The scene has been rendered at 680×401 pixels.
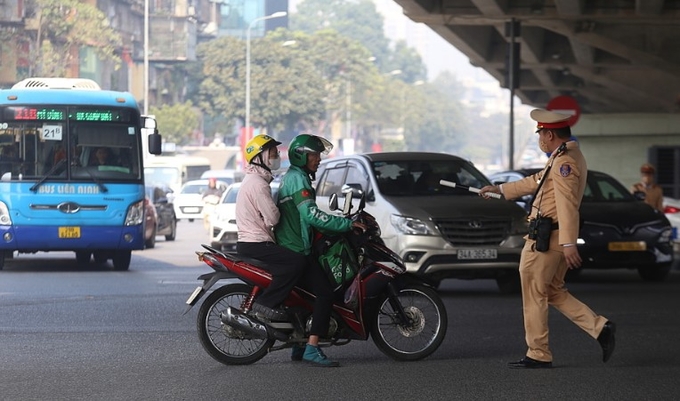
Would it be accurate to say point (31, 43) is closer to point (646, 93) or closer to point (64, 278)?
point (646, 93)

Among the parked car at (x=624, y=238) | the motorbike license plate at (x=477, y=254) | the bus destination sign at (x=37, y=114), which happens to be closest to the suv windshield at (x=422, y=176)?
the motorbike license plate at (x=477, y=254)

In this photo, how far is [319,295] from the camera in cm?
1062

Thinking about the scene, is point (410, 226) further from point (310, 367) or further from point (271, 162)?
point (310, 367)

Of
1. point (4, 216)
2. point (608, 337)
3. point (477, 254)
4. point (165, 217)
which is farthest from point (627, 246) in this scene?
point (165, 217)

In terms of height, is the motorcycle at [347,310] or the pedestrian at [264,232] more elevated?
the pedestrian at [264,232]

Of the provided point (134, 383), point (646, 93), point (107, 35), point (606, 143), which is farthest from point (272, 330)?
point (107, 35)

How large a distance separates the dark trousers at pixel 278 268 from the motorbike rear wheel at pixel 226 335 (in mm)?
243

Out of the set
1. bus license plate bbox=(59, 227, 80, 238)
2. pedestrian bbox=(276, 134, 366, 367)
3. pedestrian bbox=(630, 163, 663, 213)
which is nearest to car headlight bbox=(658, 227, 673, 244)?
pedestrian bbox=(630, 163, 663, 213)

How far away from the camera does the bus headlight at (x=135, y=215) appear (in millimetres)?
21656

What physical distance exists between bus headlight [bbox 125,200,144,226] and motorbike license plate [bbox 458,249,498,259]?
6.79m

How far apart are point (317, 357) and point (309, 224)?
95cm

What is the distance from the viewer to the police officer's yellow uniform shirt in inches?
404

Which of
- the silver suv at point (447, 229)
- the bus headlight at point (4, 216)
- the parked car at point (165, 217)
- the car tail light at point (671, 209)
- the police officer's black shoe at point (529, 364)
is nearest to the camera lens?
the police officer's black shoe at point (529, 364)

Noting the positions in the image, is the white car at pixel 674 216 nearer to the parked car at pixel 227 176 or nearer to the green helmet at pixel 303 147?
the green helmet at pixel 303 147
